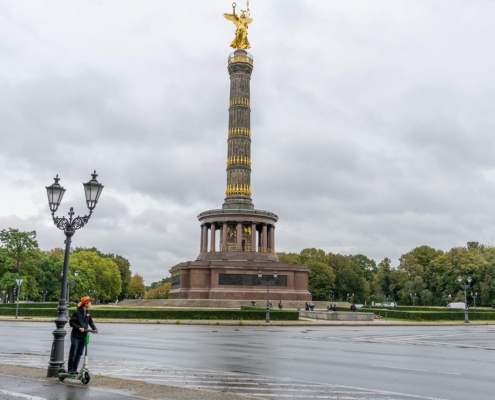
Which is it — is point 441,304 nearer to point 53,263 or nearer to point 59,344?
point 53,263

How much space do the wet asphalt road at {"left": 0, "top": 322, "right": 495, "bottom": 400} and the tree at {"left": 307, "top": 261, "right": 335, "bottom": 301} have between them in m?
79.8

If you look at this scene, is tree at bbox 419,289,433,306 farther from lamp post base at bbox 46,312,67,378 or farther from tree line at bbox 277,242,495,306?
lamp post base at bbox 46,312,67,378

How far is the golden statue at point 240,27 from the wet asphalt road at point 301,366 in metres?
59.5

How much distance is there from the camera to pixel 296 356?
659 inches

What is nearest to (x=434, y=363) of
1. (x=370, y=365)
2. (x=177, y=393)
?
(x=370, y=365)

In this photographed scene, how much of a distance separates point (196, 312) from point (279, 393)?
30.1 metres

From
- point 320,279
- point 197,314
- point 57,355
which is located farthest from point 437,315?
point 320,279

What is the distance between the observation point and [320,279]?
101375mm

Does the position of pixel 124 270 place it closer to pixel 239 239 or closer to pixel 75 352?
pixel 239 239

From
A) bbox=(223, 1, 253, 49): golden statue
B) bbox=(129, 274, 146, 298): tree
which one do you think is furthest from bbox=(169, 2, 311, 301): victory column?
bbox=(129, 274, 146, 298): tree

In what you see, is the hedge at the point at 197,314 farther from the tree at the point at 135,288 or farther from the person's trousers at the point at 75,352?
the tree at the point at 135,288

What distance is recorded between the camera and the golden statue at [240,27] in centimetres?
7431

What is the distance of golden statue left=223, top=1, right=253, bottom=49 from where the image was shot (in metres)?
74.3

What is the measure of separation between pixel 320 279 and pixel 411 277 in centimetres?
1925
